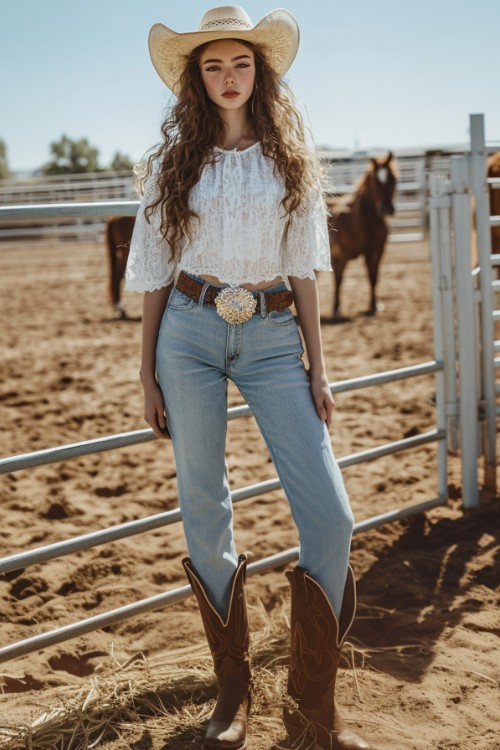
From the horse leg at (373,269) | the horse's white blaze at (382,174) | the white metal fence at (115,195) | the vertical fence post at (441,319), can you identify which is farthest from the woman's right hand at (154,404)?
the white metal fence at (115,195)

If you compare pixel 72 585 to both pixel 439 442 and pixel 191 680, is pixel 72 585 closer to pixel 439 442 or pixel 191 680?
pixel 191 680

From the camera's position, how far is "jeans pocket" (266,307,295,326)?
1.91 meters

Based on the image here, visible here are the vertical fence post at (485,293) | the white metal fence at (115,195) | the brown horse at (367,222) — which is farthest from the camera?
the white metal fence at (115,195)

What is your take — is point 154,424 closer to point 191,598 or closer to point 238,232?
point 238,232

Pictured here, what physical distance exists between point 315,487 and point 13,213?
3.94 ft

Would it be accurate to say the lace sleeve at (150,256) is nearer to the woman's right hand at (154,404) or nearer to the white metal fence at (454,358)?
the woman's right hand at (154,404)

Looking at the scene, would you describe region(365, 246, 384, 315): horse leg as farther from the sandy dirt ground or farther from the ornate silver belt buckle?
the ornate silver belt buckle

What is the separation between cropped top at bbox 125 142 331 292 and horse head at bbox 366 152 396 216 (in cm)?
728

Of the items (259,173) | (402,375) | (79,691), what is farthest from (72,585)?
(259,173)

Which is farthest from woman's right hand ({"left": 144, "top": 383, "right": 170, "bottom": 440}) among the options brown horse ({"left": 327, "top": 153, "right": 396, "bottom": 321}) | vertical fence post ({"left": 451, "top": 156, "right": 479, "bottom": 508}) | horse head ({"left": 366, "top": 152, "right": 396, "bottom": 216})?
horse head ({"left": 366, "top": 152, "right": 396, "bottom": 216})

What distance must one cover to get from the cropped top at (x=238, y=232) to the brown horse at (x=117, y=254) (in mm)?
6730

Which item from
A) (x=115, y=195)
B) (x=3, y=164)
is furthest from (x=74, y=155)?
(x=115, y=195)

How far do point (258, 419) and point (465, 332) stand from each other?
1.66m

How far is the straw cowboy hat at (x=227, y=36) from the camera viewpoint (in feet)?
6.14
